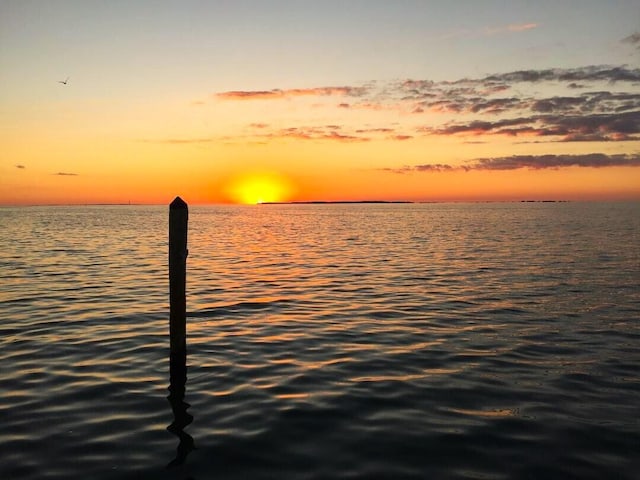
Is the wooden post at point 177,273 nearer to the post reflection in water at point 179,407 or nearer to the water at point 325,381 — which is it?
the post reflection in water at point 179,407

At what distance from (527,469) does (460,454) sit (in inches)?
36.9

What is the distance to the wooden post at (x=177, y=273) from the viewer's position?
10445mm

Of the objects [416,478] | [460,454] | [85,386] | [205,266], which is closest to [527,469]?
[460,454]

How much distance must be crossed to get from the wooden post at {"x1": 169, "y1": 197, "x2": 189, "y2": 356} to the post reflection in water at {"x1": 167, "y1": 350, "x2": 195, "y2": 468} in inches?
5.1

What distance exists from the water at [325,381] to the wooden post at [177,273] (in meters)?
0.91

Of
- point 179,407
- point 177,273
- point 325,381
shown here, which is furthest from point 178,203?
point 325,381

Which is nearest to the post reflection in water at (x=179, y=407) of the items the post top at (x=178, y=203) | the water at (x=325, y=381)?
the water at (x=325, y=381)

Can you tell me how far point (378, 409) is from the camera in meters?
9.34

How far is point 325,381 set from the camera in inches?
424

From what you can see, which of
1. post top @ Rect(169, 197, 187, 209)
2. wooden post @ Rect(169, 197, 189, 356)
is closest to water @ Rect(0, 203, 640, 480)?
wooden post @ Rect(169, 197, 189, 356)

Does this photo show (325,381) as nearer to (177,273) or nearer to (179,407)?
(179,407)

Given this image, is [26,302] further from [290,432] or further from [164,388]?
[290,432]

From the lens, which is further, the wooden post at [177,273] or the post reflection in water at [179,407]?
the wooden post at [177,273]

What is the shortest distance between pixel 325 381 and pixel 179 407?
3.06 m
